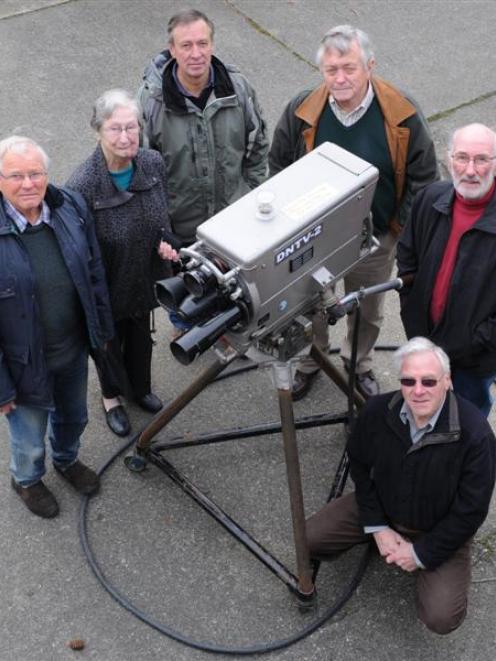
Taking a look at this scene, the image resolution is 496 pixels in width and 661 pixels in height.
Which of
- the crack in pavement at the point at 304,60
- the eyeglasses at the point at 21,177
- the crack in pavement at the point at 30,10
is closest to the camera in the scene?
the eyeglasses at the point at 21,177

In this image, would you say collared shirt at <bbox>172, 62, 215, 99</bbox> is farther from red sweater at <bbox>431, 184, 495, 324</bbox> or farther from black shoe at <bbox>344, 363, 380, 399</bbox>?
black shoe at <bbox>344, 363, 380, 399</bbox>

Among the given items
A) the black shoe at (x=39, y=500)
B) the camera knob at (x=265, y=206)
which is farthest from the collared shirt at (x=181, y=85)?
the black shoe at (x=39, y=500)

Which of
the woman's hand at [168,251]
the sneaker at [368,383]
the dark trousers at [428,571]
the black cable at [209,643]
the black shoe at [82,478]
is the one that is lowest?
the black cable at [209,643]

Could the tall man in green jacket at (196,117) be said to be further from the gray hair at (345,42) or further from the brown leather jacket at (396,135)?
the gray hair at (345,42)

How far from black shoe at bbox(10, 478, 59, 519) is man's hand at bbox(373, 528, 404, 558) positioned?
4.69 feet

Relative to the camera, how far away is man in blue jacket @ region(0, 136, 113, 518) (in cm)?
336

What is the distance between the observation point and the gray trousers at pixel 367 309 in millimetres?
4285

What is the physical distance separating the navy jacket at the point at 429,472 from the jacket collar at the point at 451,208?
0.63 meters

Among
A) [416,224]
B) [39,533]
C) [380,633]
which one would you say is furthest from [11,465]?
[416,224]

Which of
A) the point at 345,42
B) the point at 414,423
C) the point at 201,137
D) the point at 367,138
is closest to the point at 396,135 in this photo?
the point at 367,138

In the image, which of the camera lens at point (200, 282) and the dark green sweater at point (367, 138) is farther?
the dark green sweater at point (367, 138)

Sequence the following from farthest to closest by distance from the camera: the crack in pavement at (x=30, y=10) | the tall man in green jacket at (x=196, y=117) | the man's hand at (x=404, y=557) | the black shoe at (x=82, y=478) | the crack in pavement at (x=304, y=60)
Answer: the crack in pavement at (x=30, y=10) → the crack in pavement at (x=304, y=60) → the black shoe at (x=82, y=478) → the tall man in green jacket at (x=196, y=117) → the man's hand at (x=404, y=557)

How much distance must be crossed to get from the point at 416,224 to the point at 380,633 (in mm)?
1616

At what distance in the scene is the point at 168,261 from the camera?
13.2 feet
